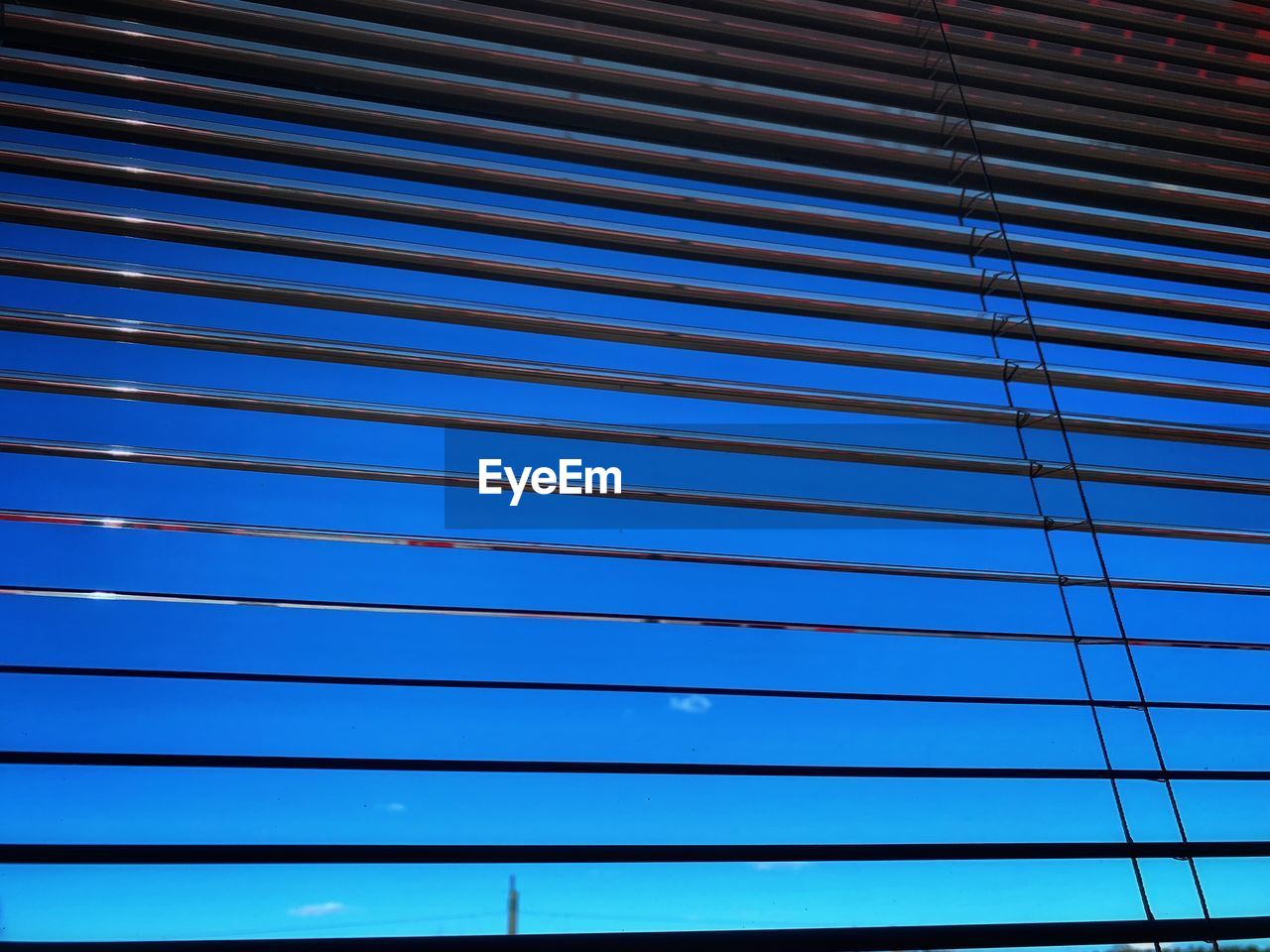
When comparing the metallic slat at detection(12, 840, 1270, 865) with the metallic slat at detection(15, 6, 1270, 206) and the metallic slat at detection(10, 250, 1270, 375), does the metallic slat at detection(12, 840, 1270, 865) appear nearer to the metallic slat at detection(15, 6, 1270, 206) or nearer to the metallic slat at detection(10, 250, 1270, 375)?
the metallic slat at detection(10, 250, 1270, 375)

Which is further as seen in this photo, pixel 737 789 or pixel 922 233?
pixel 922 233

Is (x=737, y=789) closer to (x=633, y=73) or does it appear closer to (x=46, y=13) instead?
(x=633, y=73)

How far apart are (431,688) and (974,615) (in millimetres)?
838

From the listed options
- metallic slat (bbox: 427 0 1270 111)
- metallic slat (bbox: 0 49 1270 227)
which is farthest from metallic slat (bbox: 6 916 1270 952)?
metallic slat (bbox: 427 0 1270 111)

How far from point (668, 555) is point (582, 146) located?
A: 2.55 feet

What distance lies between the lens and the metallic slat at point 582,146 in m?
1.41

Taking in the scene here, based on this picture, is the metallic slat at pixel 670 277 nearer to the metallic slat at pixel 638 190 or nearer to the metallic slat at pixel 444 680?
the metallic slat at pixel 638 190

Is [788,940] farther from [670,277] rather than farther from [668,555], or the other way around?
[670,277]

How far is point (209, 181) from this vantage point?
1.39 meters

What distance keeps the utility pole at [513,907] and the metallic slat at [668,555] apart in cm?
43

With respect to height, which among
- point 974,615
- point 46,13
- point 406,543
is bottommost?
point 974,615

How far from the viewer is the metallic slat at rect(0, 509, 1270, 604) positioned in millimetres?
1133

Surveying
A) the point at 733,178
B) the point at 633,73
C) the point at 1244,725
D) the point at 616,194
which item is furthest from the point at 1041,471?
the point at 633,73

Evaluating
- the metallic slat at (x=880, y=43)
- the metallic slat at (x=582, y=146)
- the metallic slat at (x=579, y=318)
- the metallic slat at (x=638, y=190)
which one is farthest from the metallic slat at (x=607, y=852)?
the metallic slat at (x=880, y=43)
